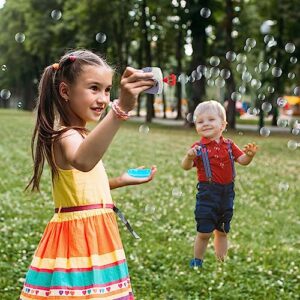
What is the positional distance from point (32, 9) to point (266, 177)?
120 feet

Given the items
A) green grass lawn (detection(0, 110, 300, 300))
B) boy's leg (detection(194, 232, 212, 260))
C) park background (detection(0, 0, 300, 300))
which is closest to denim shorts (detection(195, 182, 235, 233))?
boy's leg (detection(194, 232, 212, 260))

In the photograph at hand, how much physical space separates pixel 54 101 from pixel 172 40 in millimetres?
48519

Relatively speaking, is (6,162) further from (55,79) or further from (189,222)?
(55,79)

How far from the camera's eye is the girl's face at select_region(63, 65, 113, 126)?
3.69 metres

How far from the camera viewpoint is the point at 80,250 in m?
3.73

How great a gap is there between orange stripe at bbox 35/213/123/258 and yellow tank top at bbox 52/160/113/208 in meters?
0.11

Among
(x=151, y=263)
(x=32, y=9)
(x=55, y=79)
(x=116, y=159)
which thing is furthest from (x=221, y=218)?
(x=32, y=9)

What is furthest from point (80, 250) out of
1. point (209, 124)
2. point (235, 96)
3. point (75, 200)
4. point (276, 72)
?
point (276, 72)

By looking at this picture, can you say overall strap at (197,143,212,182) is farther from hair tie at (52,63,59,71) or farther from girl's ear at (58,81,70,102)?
hair tie at (52,63,59,71)

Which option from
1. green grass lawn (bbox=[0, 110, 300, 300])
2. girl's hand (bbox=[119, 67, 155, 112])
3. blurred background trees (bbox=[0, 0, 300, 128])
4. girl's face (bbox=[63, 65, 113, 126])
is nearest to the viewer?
girl's hand (bbox=[119, 67, 155, 112])

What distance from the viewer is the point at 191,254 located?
830cm

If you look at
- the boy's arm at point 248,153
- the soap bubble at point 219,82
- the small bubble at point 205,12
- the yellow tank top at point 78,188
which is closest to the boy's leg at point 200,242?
the boy's arm at point 248,153

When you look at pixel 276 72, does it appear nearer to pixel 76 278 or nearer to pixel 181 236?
pixel 181 236

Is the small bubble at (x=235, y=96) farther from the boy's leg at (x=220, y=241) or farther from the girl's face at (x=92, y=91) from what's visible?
the girl's face at (x=92, y=91)
